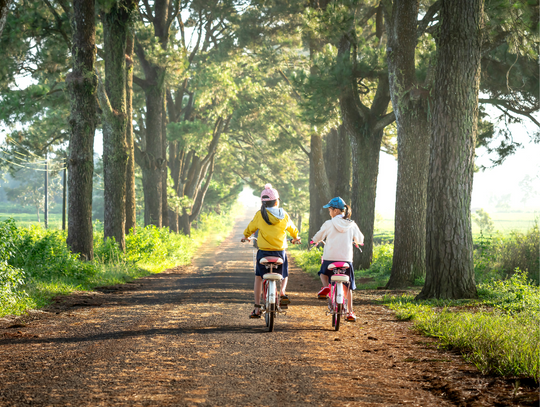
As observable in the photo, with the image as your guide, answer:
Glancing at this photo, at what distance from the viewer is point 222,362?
5.55 metres

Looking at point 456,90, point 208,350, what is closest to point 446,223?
point 456,90

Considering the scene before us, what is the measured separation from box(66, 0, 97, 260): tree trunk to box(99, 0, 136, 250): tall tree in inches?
85.3

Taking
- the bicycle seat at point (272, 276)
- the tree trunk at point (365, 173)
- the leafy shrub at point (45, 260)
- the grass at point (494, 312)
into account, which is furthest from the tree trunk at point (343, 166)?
the bicycle seat at point (272, 276)

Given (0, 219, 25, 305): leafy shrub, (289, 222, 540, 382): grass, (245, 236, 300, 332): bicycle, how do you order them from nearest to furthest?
(289, 222, 540, 382): grass
(245, 236, 300, 332): bicycle
(0, 219, 25, 305): leafy shrub

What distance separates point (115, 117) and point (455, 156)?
36.7 ft

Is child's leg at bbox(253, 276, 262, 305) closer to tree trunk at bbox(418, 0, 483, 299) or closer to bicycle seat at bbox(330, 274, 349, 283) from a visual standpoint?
bicycle seat at bbox(330, 274, 349, 283)

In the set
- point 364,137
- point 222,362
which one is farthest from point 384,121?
point 222,362

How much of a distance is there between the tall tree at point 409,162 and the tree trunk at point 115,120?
357 inches

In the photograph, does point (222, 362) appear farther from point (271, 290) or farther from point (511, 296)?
point (511, 296)

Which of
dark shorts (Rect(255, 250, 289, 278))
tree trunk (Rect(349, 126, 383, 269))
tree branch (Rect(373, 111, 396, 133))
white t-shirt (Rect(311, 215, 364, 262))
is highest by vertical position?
tree branch (Rect(373, 111, 396, 133))

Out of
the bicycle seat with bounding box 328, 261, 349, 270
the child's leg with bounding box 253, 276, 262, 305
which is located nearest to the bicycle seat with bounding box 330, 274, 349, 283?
the bicycle seat with bounding box 328, 261, 349, 270

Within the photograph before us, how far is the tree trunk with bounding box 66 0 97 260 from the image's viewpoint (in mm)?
14180

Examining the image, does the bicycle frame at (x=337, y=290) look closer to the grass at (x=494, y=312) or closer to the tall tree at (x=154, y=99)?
the grass at (x=494, y=312)

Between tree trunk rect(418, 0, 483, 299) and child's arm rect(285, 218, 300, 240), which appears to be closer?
child's arm rect(285, 218, 300, 240)
